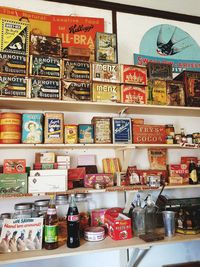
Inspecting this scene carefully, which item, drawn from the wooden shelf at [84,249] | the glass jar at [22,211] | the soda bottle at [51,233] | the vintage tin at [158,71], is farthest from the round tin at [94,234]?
the vintage tin at [158,71]

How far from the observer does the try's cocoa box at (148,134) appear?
1562 millimetres

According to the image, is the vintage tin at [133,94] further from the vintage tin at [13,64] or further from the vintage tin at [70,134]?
the vintage tin at [13,64]

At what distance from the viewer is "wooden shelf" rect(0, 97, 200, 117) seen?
1.41m

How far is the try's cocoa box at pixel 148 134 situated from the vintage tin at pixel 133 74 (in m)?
0.30

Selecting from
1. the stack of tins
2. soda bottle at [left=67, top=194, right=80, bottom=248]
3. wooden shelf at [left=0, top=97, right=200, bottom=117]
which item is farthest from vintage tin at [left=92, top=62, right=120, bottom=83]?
soda bottle at [left=67, top=194, right=80, bottom=248]

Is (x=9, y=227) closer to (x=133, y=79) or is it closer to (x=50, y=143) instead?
(x=50, y=143)

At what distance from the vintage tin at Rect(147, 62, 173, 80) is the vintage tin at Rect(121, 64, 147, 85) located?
2.4 inches

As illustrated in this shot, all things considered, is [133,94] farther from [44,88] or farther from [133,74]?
[44,88]

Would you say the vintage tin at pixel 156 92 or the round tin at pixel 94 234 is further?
the vintage tin at pixel 156 92

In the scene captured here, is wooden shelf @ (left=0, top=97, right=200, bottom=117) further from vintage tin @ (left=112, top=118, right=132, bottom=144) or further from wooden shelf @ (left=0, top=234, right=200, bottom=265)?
wooden shelf @ (left=0, top=234, right=200, bottom=265)

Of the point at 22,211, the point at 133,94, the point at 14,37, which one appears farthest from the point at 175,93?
the point at 22,211

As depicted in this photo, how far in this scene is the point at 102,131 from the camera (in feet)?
4.97

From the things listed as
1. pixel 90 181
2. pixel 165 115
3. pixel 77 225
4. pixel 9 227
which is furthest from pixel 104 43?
pixel 9 227

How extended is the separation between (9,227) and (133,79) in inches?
46.0
